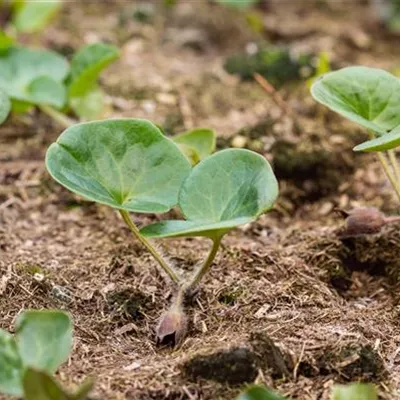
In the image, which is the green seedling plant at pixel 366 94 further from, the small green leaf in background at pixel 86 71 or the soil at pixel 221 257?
the small green leaf in background at pixel 86 71

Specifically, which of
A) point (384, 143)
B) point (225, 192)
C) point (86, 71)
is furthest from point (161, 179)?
point (86, 71)

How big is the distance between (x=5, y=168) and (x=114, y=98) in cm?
47

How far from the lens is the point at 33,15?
2664 millimetres

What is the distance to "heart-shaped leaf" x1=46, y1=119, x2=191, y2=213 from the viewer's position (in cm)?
157

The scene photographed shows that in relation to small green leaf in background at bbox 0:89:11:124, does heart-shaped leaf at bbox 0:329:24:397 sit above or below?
below

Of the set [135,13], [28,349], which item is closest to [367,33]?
[135,13]

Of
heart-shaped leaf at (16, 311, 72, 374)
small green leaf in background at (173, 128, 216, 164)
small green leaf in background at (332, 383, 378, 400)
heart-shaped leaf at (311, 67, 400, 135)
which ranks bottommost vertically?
small green leaf in background at (173, 128, 216, 164)

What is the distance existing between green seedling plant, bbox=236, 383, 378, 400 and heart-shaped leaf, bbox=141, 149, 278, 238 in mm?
323

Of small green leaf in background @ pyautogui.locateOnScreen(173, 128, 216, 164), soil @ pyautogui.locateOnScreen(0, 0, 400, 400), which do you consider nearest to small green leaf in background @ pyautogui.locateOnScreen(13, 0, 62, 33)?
soil @ pyautogui.locateOnScreen(0, 0, 400, 400)

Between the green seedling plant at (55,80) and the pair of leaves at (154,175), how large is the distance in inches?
26.5

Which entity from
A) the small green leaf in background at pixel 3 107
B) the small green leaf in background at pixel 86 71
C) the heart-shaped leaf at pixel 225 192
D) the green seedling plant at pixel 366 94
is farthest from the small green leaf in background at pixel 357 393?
the small green leaf in background at pixel 86 71

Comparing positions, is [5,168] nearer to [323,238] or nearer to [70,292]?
[70,292]

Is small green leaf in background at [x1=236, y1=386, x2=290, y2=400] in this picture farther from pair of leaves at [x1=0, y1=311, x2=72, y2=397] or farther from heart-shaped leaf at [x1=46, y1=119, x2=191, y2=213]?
heart-shaped leaf at [x1=46, y1=119, x2=191, y2=213]

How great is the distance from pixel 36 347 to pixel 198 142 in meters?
0.90
